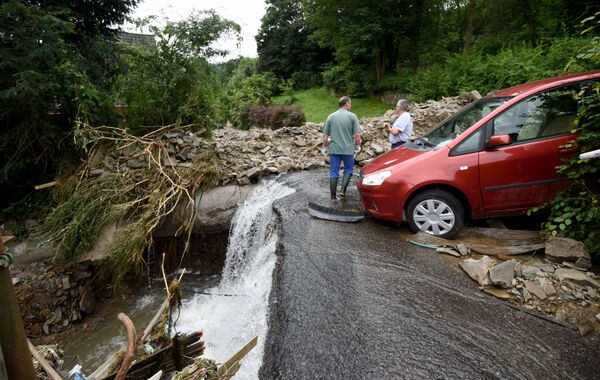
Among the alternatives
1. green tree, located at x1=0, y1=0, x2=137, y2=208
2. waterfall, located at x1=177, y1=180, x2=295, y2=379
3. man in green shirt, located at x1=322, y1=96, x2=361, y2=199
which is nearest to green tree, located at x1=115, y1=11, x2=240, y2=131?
green tree, located at x1=0, y1=0, x2=137, y2=208

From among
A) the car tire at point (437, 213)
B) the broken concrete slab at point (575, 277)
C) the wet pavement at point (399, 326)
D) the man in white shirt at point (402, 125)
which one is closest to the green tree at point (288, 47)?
Result: the man in white shirt at point (402, 125)

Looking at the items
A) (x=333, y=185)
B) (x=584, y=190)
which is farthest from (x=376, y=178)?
(x=584, y=190)

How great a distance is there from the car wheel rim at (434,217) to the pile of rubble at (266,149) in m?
4.81

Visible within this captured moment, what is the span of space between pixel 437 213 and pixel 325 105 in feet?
70.0

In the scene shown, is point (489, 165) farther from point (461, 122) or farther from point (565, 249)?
point (565, 249)

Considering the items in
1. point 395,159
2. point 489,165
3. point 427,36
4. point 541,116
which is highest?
point 427,36

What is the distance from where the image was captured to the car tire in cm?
469

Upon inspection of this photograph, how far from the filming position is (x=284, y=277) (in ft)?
13.8

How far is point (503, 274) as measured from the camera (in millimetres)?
3783

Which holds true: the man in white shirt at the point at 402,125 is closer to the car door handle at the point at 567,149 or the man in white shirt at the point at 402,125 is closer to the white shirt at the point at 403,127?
the white shirt at the point at 403,127

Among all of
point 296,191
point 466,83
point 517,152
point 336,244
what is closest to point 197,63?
point 296,191

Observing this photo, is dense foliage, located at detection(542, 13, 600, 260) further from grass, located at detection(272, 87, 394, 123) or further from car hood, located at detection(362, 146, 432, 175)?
grass, located at detection(272, 87, 394, 123)

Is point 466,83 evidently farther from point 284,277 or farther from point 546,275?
point 284,277

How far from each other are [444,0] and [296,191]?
21041mm
